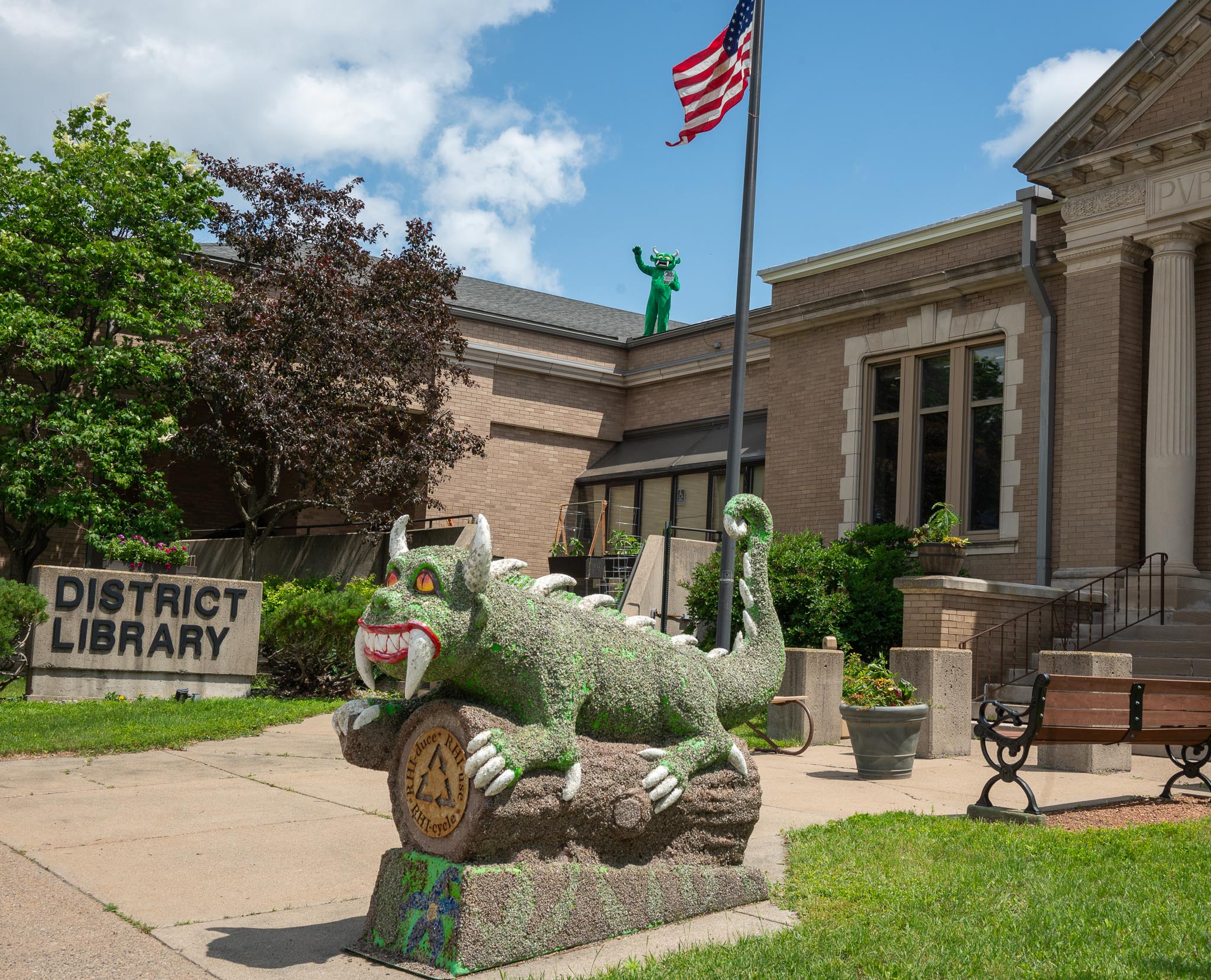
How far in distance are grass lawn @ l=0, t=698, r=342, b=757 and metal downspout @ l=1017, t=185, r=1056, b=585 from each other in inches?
399

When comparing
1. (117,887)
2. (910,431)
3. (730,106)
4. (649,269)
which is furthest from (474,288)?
(117,887)

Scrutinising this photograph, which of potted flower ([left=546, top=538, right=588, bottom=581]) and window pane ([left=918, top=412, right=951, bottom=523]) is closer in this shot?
window pane ([left=918, top=412, right=951, bottom=523])

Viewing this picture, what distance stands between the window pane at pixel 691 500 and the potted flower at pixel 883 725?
1341 cm

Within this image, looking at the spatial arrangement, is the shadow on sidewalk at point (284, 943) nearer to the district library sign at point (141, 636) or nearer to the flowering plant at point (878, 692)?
the flowering plant at point (878, 692)

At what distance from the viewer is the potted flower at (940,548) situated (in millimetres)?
14961

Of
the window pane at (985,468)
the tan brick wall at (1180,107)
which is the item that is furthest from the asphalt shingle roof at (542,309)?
the tan brick wall at (1180,107)

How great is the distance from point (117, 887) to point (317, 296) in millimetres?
14146

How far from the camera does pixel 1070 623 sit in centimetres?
1514

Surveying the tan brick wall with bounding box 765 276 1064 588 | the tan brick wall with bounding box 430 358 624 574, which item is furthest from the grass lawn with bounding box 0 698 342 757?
the tan brick wall with bounding box 430 358 624 574

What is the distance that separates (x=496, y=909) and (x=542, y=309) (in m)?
27.1

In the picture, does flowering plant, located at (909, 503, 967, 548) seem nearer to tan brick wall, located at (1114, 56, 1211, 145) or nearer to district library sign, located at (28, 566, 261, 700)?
tan brick wall, located at (1114, 56, 1211, 145)

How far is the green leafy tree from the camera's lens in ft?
62.2

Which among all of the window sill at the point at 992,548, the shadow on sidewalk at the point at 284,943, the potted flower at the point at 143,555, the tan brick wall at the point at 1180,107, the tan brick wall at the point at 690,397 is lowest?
the shadow on sidewalk at the point at 284,943

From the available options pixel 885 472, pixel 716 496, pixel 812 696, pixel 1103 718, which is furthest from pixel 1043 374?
pixel 1103 718
